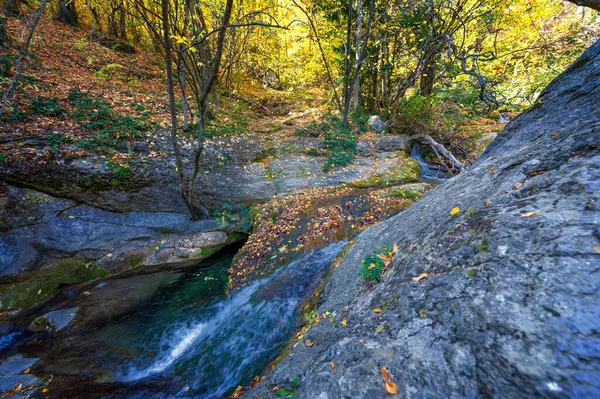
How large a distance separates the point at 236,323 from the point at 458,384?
144 inches

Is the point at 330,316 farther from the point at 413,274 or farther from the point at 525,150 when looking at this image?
the point at 525,150

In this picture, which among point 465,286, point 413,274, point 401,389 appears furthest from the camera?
point 413,274

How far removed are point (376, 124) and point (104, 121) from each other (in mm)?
10716

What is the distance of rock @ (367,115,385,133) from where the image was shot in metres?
11.5

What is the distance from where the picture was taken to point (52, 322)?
4523 millimetres

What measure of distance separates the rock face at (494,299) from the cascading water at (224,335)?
1204 mm

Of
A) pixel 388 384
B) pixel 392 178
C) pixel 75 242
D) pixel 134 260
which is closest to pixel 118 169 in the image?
pixel 75 242

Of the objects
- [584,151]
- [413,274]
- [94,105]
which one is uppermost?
[94,105]

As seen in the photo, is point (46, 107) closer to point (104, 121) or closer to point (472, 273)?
point (104, 121)

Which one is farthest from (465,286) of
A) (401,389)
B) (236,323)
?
(236,323)

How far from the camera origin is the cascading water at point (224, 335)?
135 inches

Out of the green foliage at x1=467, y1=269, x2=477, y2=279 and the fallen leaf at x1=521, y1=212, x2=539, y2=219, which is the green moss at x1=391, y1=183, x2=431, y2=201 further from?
the green foliage at x1=467, y1=269, x2=477, y2=279

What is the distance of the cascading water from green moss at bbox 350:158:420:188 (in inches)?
123

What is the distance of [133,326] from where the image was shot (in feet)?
15.2
